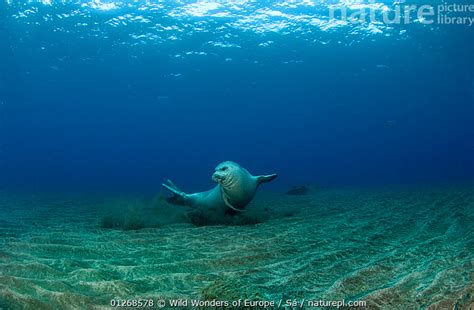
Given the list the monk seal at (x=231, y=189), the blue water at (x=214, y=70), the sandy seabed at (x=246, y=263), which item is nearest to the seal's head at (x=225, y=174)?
the monk seal at (x=231, y=189)

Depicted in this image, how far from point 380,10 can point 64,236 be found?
30.9m

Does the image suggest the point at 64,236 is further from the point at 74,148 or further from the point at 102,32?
the point at 74,148

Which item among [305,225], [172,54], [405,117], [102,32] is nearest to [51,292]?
[305,225]

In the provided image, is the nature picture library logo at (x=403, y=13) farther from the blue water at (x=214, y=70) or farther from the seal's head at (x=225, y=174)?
the seal's head at (x=225, y=174)

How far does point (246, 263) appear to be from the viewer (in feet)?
14.6

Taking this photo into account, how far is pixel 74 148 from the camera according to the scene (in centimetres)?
12162

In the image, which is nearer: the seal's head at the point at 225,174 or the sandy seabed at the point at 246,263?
the sandy seabed at the point at 246,263

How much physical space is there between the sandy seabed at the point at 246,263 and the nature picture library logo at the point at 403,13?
2506 centimetres

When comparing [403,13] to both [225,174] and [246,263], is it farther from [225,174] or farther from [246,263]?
[246,263]

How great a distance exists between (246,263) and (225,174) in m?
3.30

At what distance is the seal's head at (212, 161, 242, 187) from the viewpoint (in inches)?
295

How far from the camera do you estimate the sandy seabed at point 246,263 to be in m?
3.07

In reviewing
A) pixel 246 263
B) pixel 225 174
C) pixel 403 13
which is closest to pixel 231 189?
pixel 225 174

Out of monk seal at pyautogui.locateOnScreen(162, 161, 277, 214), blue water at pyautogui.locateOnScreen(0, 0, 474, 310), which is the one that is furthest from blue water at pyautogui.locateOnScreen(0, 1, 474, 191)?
monk seal at pyautogui.locateOnScreen(162, 161, 277, 214)
